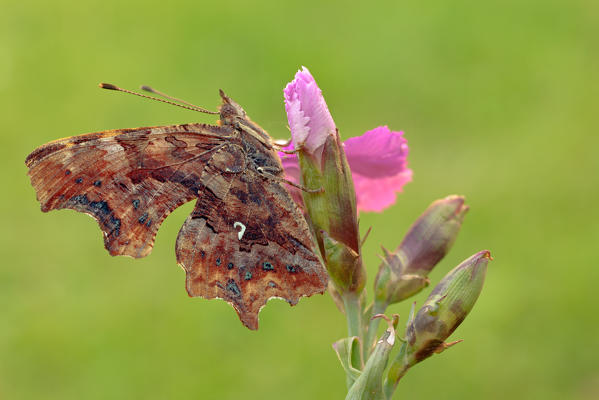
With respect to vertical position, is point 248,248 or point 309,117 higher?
point 309,117

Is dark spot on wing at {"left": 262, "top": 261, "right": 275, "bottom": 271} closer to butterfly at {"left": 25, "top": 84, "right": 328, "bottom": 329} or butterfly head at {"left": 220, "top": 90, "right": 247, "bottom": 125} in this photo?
butterfly at {"left": 25, "top": 84, "right": 328, "bottom": 329}

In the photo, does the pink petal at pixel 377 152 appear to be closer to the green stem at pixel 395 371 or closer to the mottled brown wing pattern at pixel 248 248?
the mottled brown wing pattern at pixel 248 248

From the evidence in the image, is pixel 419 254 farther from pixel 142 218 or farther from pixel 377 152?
pixel 142 218

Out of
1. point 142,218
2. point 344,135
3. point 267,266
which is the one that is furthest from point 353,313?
point 344,135

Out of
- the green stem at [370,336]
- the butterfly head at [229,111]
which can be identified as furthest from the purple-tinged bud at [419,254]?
the butterfly head at [229,111]

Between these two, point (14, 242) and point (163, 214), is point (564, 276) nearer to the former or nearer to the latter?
point (163, 214)

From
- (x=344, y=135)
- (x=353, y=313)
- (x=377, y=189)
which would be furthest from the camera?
(x=344, y=135)

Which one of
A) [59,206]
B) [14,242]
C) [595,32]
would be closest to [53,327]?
[14,242]
